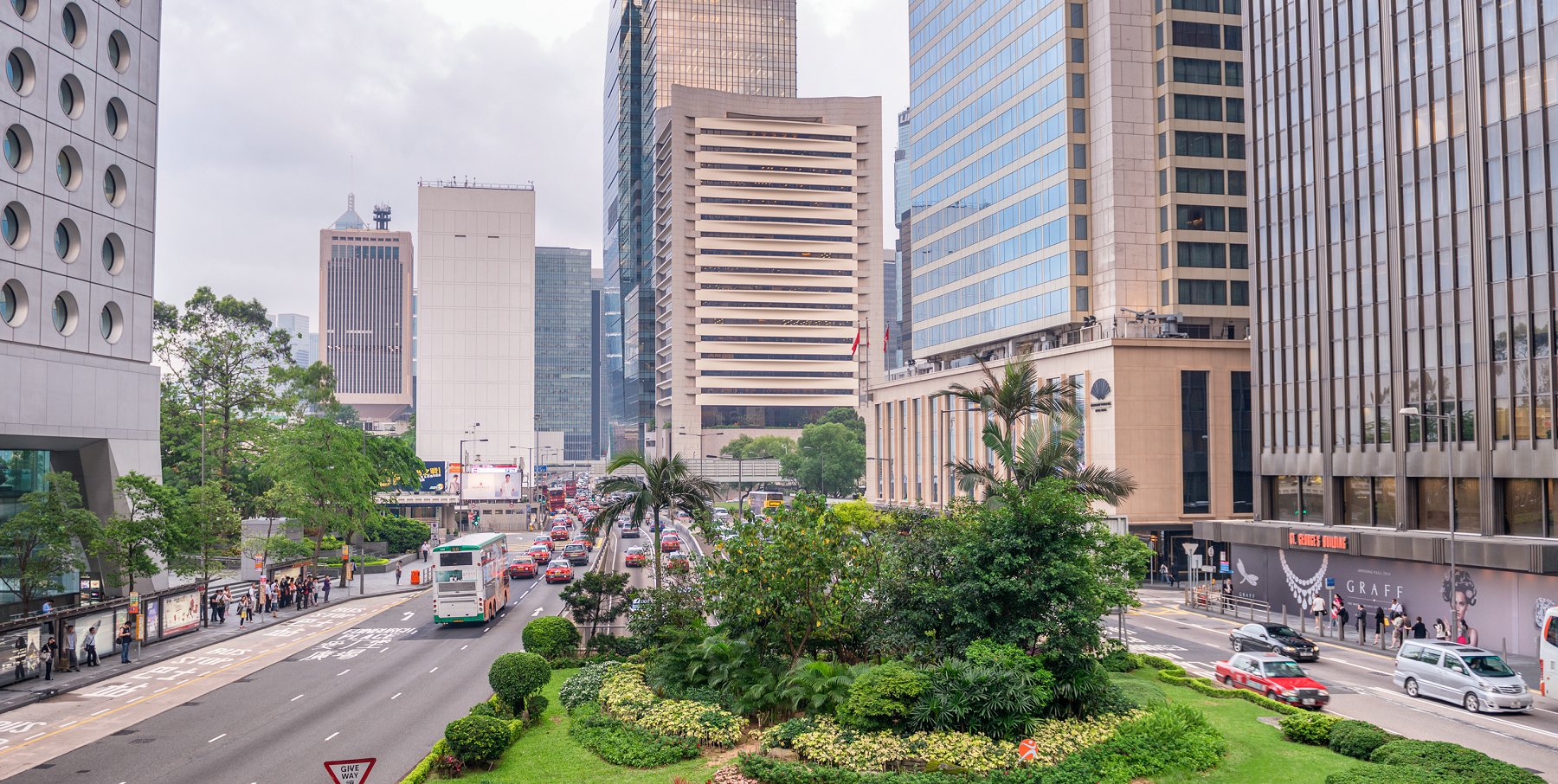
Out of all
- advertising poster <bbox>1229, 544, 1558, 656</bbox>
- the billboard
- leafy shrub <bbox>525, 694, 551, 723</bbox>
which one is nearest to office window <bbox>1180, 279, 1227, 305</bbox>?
advertising poster <bbox>1229, 544, 1558, 656</bbox>

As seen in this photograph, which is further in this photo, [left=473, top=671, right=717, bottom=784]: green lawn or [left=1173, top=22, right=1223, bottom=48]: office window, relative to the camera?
[left=1173, top=22, right=1223, bottom=48]: office window

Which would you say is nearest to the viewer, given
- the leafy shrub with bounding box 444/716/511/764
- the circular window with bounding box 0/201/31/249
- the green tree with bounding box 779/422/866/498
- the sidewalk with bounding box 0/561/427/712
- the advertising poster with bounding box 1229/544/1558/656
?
the leafy shrub with bounding box 444/716/511/764

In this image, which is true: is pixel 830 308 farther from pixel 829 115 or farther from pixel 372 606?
pixel 372 606

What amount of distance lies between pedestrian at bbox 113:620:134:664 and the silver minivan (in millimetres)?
44348

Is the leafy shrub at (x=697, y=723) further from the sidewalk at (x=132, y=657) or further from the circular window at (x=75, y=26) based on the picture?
the circular window at (x=75, y=26)

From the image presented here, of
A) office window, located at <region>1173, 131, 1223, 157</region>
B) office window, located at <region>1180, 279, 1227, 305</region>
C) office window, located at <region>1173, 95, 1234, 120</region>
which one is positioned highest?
office window, located at <region>1173, 95, 1234, 120</region>

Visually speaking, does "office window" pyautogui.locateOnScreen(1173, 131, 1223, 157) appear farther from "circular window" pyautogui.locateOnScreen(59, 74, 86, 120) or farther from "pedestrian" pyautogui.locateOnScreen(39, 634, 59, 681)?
"pedestrian" pyautogui.locateOnScreen(39, 634, 59, 681)

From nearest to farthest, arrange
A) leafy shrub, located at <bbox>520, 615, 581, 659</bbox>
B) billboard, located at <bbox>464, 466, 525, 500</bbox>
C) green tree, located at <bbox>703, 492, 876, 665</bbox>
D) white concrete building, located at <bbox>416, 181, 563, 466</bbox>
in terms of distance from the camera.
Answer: green tree, located at <bbox>703, 492, 876, 665</bbox>, leafy shrub, located at <bbox>520, 615, 581, 659</bbox>, billboard, located at <bbox>464, 466, 525, 500</bbox>, white concrete building, located at <bbox>416, 181, 563, 466</bbox>

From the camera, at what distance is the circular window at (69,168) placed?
141 ft

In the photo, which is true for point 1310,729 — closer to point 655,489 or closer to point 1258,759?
point 1258,759

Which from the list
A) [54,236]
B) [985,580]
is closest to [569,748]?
[985,580]

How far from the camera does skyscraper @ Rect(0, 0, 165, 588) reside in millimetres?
39938

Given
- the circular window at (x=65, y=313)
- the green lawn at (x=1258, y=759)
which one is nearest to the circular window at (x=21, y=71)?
the circular window at (x=65, y=313)

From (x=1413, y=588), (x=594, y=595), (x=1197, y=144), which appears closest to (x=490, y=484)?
(x=1197, y=144)
